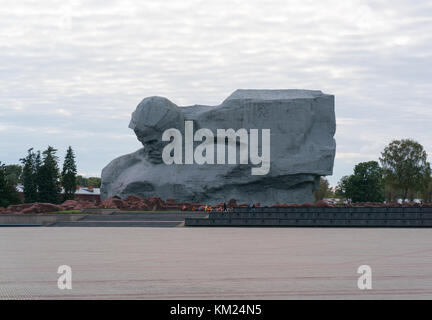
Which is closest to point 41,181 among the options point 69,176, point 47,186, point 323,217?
point 47,186

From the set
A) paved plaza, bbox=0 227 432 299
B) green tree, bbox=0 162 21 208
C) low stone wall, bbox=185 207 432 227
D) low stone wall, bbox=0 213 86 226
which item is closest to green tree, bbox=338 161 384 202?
green tree, bbox=0 162 21 208

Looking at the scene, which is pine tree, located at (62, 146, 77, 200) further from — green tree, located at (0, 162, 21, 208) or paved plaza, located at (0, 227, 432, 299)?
paved plaza, located at (0, 227, 432, 299)

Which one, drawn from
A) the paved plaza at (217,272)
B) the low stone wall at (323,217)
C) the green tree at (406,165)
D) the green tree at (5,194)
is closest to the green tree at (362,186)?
the green tree at (406,165)

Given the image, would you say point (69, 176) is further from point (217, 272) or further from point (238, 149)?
point (217, 272)

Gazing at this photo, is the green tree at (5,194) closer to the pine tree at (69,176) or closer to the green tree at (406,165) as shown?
the pine tree at (69,176)

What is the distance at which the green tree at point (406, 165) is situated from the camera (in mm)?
61531

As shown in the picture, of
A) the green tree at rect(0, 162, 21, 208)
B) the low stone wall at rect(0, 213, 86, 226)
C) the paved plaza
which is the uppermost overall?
the green tree at rect(0, 162, 21, 208)

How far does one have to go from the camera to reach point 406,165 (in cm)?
6172

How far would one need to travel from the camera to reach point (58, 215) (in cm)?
3003

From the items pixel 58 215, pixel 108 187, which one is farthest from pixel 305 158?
pixel 58 215

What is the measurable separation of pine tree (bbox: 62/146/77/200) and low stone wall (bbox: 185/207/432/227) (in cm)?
3814

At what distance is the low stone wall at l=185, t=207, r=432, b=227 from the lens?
Result: 25.3m

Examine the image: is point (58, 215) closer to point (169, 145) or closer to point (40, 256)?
point (169, 145)

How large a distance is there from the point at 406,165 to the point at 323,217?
38.5 metres
